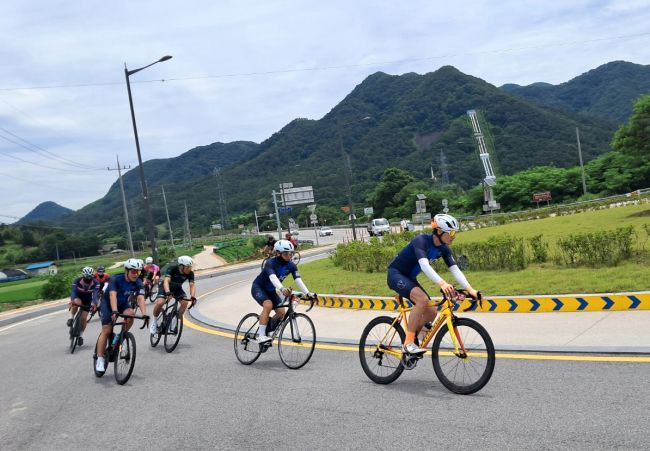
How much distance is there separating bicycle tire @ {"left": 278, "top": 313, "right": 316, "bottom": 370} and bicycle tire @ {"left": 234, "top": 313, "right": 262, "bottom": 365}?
52 centimetres

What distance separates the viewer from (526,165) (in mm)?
112438

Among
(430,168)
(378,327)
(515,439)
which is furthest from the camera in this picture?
(430,168)

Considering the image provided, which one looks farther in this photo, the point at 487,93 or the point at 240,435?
the point at 487,93

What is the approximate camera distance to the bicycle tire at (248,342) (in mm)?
8438

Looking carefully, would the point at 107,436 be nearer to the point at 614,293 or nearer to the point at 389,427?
the point at 389,427

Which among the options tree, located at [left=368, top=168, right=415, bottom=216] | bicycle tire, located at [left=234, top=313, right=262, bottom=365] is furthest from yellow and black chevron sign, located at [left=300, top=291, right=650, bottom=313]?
tree, located at [left=368, top=168, right=415, bottom=216]

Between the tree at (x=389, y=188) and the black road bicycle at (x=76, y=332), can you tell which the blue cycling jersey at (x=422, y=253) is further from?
the tree at (x=389, y=188)

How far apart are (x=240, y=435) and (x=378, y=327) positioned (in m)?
2.15

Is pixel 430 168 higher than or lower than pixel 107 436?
higher

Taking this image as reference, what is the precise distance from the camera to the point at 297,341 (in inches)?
313

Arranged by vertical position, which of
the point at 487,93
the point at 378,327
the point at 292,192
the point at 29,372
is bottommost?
the point at 29,372

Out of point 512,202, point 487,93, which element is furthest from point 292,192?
point 487,93

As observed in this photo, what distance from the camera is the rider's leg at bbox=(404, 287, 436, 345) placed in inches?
241

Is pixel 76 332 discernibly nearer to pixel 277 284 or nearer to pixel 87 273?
pixel 87 273
